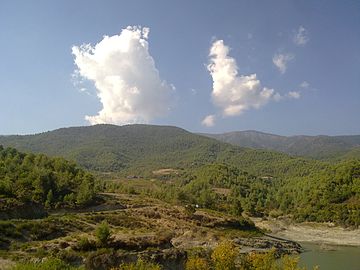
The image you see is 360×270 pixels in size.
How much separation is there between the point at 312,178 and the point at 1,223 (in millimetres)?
155466

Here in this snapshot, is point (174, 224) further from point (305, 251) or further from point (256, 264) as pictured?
point (256, 264)

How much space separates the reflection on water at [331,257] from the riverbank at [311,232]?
364 inches

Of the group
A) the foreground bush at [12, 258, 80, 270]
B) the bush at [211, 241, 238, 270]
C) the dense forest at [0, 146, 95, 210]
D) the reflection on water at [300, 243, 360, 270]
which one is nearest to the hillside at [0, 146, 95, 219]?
the dense forest at [0, 146, 95, 210]

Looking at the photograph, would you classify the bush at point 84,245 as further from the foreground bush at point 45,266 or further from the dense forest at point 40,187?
the dense forest at point 40,187

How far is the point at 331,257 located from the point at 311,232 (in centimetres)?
4282

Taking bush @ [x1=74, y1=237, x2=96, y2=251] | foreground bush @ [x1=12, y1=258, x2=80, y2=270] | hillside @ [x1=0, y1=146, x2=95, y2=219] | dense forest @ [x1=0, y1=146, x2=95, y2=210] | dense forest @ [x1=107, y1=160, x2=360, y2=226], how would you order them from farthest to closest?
1. dense forest @ [x1=107, y1=160, x2=360, y2=226]
2. dense forest @ [x1=0, y1=146, x2=95, y2=210]
3. hillside @ [x1=0, y1=146, x2=95, y2=219]
4. bush @ [x1=74, y1=237, x2=96, y2=251]
5. foreground bush @ [x1=12, y1=258, x2=80, y2=270]

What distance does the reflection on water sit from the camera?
7556cm

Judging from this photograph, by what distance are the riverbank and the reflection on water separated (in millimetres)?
9237

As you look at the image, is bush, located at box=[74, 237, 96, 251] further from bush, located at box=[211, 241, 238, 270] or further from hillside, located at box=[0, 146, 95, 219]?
hillside, located at box=[0, 146, 95, 219]

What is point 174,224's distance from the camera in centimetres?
8569

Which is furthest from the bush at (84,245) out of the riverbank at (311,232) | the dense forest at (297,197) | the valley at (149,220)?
the dense forest at (297,197)

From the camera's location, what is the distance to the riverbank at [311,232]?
11300 cm

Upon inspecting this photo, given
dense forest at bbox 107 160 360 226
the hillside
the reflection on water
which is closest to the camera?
the hillside

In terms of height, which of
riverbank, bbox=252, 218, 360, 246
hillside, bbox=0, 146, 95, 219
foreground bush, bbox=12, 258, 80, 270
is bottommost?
riverbank, bbox=252, 218, 360, 246
